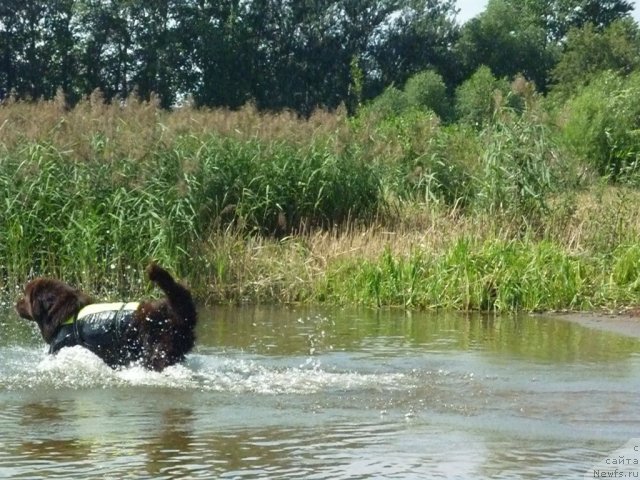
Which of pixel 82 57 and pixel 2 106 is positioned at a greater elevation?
pixel 82 57

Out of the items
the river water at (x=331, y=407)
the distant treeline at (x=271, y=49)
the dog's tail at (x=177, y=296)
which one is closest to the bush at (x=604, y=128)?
the river water at (x=331, y=407)

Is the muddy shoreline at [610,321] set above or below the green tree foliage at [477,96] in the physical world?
below

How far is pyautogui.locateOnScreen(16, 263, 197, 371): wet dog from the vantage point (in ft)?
32.4

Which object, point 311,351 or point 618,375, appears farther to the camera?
point 311,351

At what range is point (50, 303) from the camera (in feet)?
34.2

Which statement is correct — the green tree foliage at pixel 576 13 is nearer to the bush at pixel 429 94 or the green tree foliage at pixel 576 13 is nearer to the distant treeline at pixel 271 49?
the distant treeline at pixel 271 49

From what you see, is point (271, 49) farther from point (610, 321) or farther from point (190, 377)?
point (190, 377)

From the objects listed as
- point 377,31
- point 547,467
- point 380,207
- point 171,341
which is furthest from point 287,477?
point 377,31

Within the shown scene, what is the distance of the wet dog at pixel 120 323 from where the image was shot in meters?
9.88

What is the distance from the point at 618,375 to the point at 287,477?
13.4 feet

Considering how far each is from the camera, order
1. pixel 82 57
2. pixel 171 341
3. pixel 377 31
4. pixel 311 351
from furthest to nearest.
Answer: pixel 377 31
pixel 82 57
pixel 311 351
pixel 171 341

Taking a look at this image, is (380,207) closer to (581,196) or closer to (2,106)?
(581,196)

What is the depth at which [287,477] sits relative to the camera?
7.14 m

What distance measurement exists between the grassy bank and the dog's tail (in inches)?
204
